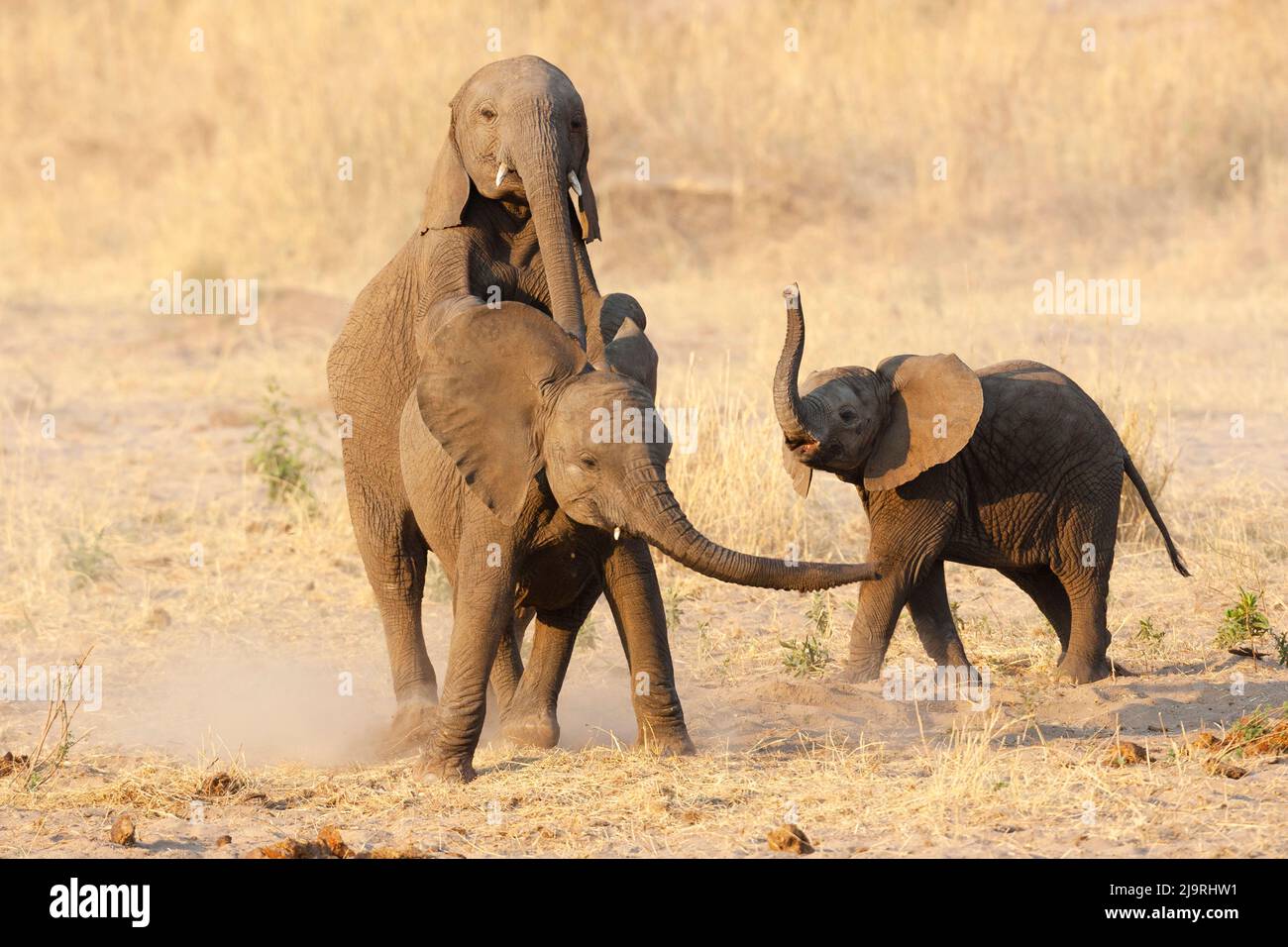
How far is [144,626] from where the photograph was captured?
8.78 meters

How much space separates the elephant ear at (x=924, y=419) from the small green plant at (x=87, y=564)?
13.3 feet

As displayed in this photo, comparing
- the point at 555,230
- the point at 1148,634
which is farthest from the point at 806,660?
the point at 555,230

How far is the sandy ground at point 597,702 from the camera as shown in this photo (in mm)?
5488

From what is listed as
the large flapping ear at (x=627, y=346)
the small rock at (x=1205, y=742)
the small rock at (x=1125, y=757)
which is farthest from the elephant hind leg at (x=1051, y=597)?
the large flapping ear at (x=627, y=346)

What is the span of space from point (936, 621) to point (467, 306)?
8.61ft

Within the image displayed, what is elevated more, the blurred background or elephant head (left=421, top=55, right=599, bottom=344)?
the blurred background

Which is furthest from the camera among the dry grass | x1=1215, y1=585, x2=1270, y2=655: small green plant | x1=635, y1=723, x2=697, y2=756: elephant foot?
x1=1215, y1=585, x2=1270, y2=655: small green plant

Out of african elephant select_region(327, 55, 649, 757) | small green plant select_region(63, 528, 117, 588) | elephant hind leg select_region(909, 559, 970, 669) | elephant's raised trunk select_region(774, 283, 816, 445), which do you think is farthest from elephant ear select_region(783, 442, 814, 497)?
small green plant select_region(63, 528, 117, 588)

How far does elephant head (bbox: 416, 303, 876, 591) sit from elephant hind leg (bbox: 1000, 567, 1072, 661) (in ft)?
8.53

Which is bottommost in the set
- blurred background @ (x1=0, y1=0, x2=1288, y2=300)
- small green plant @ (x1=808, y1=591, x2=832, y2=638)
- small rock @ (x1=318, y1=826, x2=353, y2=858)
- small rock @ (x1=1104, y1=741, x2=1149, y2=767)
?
small rock @ (x1=318, y1=826, x2=353, y2=858)

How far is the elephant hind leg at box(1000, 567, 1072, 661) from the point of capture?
7887mm

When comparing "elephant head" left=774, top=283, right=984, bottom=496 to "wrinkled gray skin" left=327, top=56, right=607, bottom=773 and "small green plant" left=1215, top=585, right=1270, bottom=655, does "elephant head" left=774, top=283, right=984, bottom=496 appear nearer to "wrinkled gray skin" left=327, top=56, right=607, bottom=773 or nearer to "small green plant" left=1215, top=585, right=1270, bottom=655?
"wrinkled gray skin" left=327, top=56, right=607, bottom=773

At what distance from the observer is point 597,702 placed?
25.0 feet
